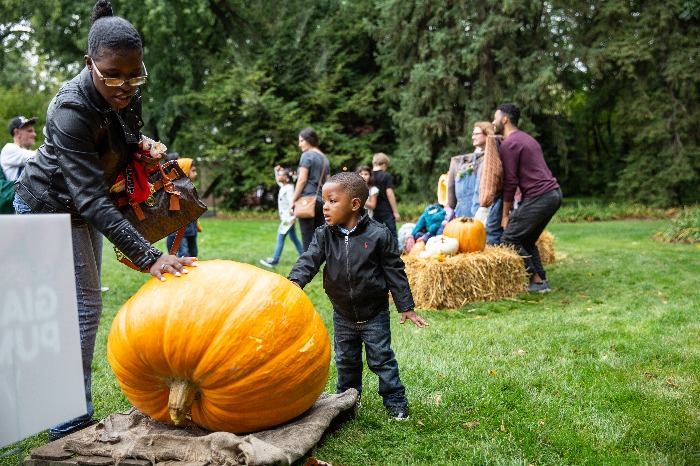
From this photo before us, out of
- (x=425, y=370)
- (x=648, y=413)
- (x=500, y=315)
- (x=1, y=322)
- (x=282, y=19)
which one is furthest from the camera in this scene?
(x=282, y=19)

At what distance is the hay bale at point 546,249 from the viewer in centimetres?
992

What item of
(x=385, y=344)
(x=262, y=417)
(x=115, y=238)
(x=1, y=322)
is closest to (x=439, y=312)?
(x=385, y=344)

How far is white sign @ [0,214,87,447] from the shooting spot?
208 centimetres

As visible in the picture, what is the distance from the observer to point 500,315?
6.50 m

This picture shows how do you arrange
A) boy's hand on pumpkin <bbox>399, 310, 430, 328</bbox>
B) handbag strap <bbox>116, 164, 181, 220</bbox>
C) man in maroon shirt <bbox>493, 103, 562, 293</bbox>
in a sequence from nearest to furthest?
handbag strap <bbox>116, 164, 181, 220</bbox> < boy's hand on pumpkin <bbox>399, 310, 430, 328</bbox> < man in maroon shirt <bbox>493, 103, 562, 293</bbox>

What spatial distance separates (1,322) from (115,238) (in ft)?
2.48

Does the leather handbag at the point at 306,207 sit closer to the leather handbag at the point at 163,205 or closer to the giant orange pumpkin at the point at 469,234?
the giant orange pumpkin at the point at 469,234

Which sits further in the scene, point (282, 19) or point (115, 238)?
point (282, 19)

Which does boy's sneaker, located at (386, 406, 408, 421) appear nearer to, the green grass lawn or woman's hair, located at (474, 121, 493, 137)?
the green grass lawn

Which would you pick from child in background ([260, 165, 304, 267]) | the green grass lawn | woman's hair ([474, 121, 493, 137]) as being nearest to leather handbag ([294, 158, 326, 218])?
the green grass lawn

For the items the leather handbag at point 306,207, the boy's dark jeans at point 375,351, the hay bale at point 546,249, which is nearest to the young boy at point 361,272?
the boy's dark jeans at point 375,351

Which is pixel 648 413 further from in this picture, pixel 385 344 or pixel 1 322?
pixel 1 322

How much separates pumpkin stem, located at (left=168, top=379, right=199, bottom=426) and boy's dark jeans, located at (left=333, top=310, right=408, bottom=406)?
108 centimetres

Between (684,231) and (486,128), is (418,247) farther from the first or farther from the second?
(684,231)
